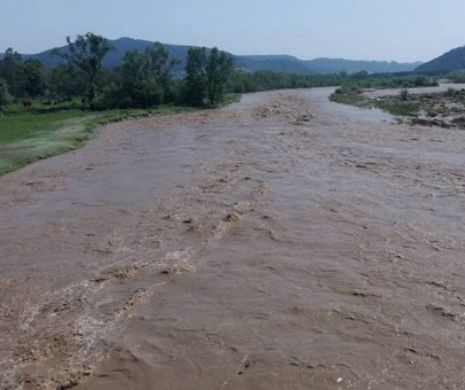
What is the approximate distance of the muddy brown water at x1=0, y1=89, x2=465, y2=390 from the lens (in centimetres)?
714

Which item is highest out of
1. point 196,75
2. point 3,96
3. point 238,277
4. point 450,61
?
point 196,75

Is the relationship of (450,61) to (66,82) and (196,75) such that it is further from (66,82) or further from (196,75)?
(196,75)

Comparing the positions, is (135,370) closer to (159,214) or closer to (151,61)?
(159,214)

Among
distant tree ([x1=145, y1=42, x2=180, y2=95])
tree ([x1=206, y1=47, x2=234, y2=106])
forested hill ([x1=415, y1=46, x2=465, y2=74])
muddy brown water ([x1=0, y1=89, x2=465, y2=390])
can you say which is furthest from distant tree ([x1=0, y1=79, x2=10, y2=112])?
forested hill ([x1=415, y1=46, x2=465, y2=74])

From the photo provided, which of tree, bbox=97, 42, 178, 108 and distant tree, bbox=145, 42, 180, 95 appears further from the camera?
distant tree, bbox=145, 42, 180, 95

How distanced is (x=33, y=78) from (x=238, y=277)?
221 ft

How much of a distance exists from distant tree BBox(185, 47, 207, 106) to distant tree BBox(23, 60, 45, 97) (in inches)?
944

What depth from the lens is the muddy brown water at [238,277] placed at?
714 centimetres

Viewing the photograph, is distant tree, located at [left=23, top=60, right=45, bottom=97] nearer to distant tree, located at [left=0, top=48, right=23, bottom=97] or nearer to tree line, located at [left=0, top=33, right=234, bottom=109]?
distant tree, located at [left=0, top=48, right=23, bottom=97]

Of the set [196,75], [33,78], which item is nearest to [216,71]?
[196,75]

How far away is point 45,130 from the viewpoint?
36.3 metres

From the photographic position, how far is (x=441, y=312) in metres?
8.34

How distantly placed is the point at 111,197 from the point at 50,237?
12.6ft

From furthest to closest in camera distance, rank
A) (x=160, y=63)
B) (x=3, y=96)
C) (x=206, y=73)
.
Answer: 1. (x=160, y=63)
2. (x=206, y=73)
3. (x=3, y=96)
